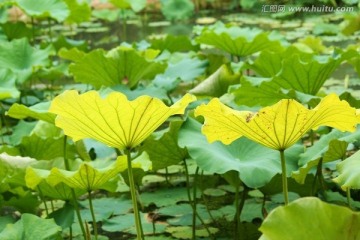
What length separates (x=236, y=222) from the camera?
199 centimetres

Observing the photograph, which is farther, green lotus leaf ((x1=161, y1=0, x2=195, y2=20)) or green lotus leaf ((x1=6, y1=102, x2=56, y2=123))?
green lotus leaf ((x1=161, y1=0, x2=195, y2=20))

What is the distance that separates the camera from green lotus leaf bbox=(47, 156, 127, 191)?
5.35 feet

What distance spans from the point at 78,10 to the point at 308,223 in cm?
364

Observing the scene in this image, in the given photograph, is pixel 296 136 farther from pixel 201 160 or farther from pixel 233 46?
pixel 233 46

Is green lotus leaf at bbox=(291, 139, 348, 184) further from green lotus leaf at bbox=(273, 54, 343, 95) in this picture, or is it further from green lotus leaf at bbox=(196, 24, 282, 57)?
green lotus leaf at bbox=(196, 24, 282, 57)

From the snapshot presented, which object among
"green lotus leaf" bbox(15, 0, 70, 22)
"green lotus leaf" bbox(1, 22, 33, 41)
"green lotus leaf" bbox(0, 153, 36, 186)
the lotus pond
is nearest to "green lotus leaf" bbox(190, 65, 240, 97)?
the lotus pond

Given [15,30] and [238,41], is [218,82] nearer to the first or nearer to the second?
[238,41]

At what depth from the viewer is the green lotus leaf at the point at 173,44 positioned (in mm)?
3482

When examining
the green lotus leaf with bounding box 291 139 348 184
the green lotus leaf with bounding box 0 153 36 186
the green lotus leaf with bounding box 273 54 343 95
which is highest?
the green lotus leaf with bounding box 273 54 343 95

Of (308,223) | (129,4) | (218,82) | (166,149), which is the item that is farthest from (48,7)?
(308,223)

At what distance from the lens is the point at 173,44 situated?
351 cm

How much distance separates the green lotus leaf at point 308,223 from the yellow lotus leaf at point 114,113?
0.37 m

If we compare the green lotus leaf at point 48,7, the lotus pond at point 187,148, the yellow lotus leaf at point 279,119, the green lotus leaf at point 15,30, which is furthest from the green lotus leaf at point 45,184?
the green lotus leaf at point 15,30

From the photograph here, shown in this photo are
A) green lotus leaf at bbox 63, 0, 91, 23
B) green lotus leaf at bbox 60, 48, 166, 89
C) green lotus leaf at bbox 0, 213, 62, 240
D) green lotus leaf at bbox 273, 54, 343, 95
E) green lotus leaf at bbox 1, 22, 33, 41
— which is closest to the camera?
green lotus leaf at bbox 0, 213, 62, 240
